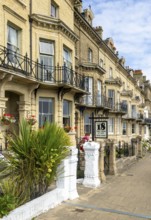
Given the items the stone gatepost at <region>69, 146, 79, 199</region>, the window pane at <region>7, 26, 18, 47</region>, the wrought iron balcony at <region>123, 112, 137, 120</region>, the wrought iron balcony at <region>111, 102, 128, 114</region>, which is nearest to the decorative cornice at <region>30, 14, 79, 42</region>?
the window pane at <region>7, 26, 18, 47</region>

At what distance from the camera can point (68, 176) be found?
279 inches

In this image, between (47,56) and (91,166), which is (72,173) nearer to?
(91,166)

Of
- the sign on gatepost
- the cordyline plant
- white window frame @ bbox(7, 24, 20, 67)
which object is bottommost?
the cordyline plant

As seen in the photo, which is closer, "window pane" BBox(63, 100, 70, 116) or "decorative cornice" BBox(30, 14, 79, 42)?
"decorative cornice" BBox(30, 14, 79, 42)

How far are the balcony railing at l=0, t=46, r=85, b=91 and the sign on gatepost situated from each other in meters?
3.98

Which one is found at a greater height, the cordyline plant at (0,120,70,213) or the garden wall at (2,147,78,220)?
the cordyline plant at (0,120,70,213)

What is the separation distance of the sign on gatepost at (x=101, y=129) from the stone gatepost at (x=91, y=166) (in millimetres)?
A: 687

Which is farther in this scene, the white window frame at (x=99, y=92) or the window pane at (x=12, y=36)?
the white window frame at (x=99, y=92)

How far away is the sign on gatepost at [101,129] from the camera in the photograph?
9.51m

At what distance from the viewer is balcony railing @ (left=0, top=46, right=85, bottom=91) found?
422 inches

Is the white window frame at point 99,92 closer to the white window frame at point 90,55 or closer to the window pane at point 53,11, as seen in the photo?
the white window frame at point 90,55

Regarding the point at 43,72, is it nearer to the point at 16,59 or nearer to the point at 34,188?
the point at 16,59

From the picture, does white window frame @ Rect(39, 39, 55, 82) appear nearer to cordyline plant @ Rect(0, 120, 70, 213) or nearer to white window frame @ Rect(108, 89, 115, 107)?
cordyline plant @ Rect(0, 120, 70, 213)

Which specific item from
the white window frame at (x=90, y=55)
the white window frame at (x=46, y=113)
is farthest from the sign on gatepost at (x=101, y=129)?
the white window frame at (x=90, y=55)
